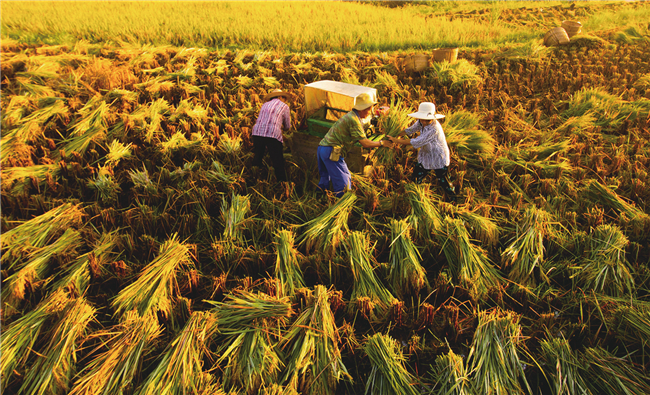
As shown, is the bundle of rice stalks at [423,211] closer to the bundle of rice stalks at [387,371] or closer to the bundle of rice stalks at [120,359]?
the bundle of rice stalks at [387,371]

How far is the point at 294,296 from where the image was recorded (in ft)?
7.02

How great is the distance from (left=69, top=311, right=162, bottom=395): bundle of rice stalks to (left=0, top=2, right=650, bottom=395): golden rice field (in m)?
0.01

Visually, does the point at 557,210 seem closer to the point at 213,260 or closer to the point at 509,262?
the point at 509,262

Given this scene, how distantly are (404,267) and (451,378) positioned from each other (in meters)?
0.73

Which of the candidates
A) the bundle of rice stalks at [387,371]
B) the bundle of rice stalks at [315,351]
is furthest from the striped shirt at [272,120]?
the bundle of rice stalks at [387,371]

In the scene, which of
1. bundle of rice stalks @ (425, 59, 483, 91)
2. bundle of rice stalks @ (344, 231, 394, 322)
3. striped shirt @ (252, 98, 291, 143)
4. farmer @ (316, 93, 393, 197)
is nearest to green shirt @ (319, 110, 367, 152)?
farmer @ (316, 93, 393, 197)

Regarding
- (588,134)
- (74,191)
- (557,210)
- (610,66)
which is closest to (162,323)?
(74,191)

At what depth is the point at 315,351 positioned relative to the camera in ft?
6.00

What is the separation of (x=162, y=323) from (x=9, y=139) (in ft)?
11.3

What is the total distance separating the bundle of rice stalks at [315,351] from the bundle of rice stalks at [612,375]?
118 cm

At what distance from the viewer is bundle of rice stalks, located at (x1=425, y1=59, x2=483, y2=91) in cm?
521

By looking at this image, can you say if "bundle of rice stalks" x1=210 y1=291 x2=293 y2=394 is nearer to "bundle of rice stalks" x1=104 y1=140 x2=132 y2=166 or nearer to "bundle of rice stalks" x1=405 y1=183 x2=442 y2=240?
"bundle of rice stalks" x1=405 y1=183 x2=442 y2=240

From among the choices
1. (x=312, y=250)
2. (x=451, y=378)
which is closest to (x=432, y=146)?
(x=312, y=250)

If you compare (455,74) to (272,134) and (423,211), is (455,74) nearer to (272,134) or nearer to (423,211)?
(272,134)
